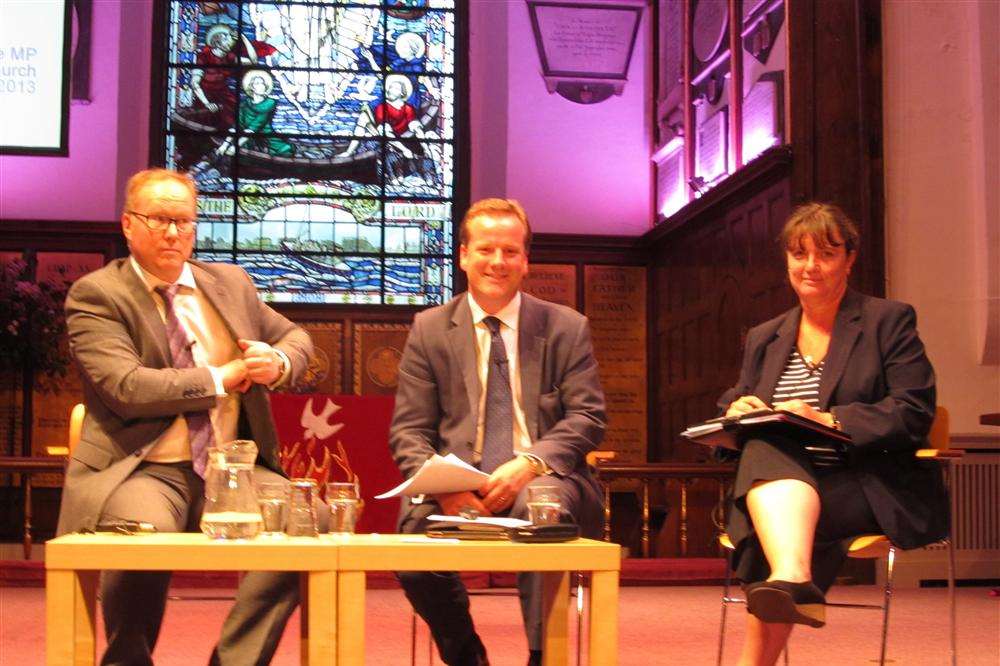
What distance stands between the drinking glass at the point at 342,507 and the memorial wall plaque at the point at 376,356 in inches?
301

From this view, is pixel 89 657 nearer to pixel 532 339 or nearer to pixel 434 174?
pixel 532 339

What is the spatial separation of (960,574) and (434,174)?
5.41 m

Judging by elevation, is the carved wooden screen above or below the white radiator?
above

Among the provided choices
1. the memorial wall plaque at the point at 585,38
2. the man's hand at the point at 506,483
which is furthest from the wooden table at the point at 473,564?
the memorial wall plaque at the point at 585,38

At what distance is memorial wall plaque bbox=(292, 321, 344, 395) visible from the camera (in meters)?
10.4

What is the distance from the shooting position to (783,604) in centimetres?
289

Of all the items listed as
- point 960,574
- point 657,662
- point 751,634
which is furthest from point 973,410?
point 751,634

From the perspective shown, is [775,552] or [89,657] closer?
[89,657]

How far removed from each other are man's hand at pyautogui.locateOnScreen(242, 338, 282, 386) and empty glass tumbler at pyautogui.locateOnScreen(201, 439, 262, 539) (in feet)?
1.89

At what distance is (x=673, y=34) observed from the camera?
1041 centimetres

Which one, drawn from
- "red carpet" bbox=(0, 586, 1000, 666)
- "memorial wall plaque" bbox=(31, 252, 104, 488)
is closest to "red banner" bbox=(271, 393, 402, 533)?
"red carpet" bbox=(0, 586, 1000, 666)

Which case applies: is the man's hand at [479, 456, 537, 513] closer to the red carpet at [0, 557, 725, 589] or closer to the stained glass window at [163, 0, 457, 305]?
the red carpet at [0, 557, 725, 589]

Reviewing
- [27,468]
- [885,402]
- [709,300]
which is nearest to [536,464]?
[885,402]

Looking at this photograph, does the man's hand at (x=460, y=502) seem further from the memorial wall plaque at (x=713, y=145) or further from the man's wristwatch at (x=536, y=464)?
the memorial wall plaque at (x=713, y=145)
